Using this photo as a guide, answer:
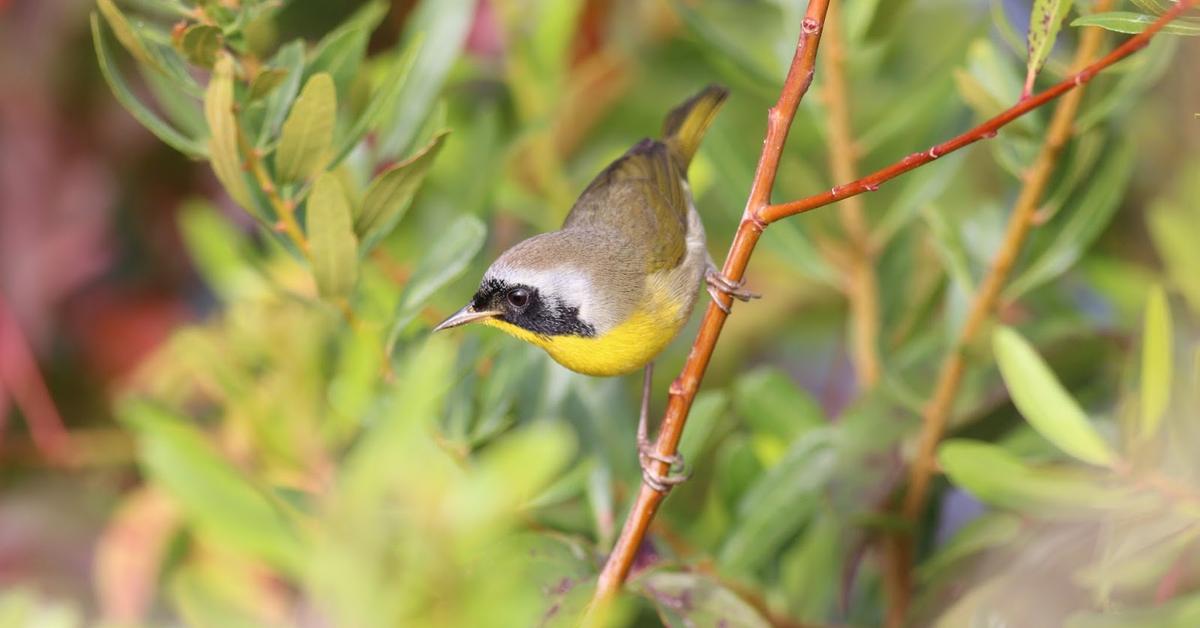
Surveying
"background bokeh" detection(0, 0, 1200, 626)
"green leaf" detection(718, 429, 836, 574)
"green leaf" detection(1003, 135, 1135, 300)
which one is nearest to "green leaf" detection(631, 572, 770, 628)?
"background bokeh" detection(0, 0, 1200, 626)

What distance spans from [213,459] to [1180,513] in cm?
52

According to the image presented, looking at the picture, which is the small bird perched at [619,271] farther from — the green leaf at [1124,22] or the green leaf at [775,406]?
the green leaf at [1124,22]

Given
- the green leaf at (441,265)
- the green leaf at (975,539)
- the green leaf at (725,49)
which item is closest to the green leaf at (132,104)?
the green leaf at (441,265)

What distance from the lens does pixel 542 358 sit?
908 millimetres

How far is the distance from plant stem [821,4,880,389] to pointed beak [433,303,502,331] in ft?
0.96

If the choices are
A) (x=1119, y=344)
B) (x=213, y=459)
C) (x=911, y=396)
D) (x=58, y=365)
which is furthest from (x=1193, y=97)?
(x=58, y=365)

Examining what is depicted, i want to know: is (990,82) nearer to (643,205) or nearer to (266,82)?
(643,205)

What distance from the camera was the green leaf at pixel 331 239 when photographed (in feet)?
2.16

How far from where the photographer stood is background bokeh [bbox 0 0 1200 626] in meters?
0.61

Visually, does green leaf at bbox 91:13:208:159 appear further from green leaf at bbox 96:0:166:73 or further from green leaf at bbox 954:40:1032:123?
green leaf at bbox 954:40:1032:123

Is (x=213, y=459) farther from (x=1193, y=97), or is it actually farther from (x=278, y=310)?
(x=1193, y=97)

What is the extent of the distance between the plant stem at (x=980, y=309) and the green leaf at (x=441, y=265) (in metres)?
0.34

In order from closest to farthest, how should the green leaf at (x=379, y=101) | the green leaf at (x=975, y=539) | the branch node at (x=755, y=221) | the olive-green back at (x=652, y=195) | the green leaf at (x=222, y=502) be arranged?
the green leaf at (x=222, y=502)
the branch node at (x=755, y=221)
the green leaf at (x=379, y=101)
the green leaf at (x=975, y=539)
the olive-green back at (x=652, y=195)

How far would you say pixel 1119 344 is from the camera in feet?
3.04
